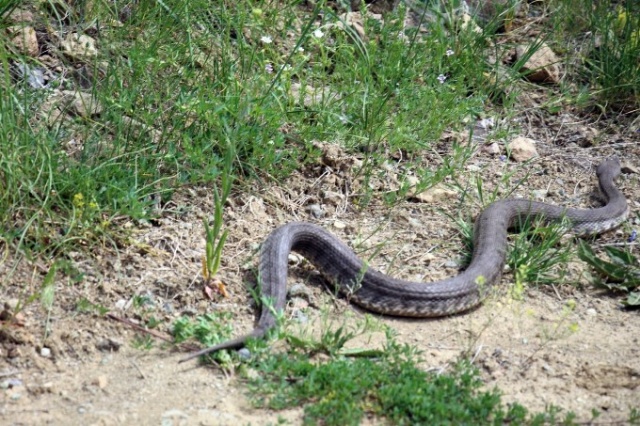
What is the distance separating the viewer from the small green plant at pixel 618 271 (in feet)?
22.2

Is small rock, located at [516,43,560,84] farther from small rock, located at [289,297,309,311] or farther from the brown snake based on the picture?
small rock, located at [289,297,309,311]

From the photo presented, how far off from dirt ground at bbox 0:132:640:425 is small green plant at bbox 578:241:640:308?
0.38 ft

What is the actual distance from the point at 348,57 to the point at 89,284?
3603mm

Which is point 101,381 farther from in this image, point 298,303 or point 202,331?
point 298,303

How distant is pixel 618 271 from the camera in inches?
268

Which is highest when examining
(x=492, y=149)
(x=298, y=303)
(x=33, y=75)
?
(x=33, y=75)

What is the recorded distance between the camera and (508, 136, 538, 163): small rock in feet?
27.9

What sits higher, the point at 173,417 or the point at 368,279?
the point at 368,279

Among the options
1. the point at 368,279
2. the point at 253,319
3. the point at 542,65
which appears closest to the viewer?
the point at 253,319

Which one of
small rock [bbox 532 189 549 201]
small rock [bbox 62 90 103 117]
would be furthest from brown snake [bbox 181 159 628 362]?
small rock [bbox 62 90 103 117]

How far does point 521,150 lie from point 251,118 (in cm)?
287

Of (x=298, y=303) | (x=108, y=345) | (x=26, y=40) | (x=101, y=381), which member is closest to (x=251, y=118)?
(x=298, y=303)

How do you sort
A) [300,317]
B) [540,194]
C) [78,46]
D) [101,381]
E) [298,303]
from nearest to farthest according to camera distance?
[101,381]
[300,317]
[298,303]
[78,46]
[540,194]

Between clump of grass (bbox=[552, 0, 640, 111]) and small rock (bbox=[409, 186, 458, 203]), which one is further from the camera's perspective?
clump of grass (bbox=[552, 0, 640, 111])
